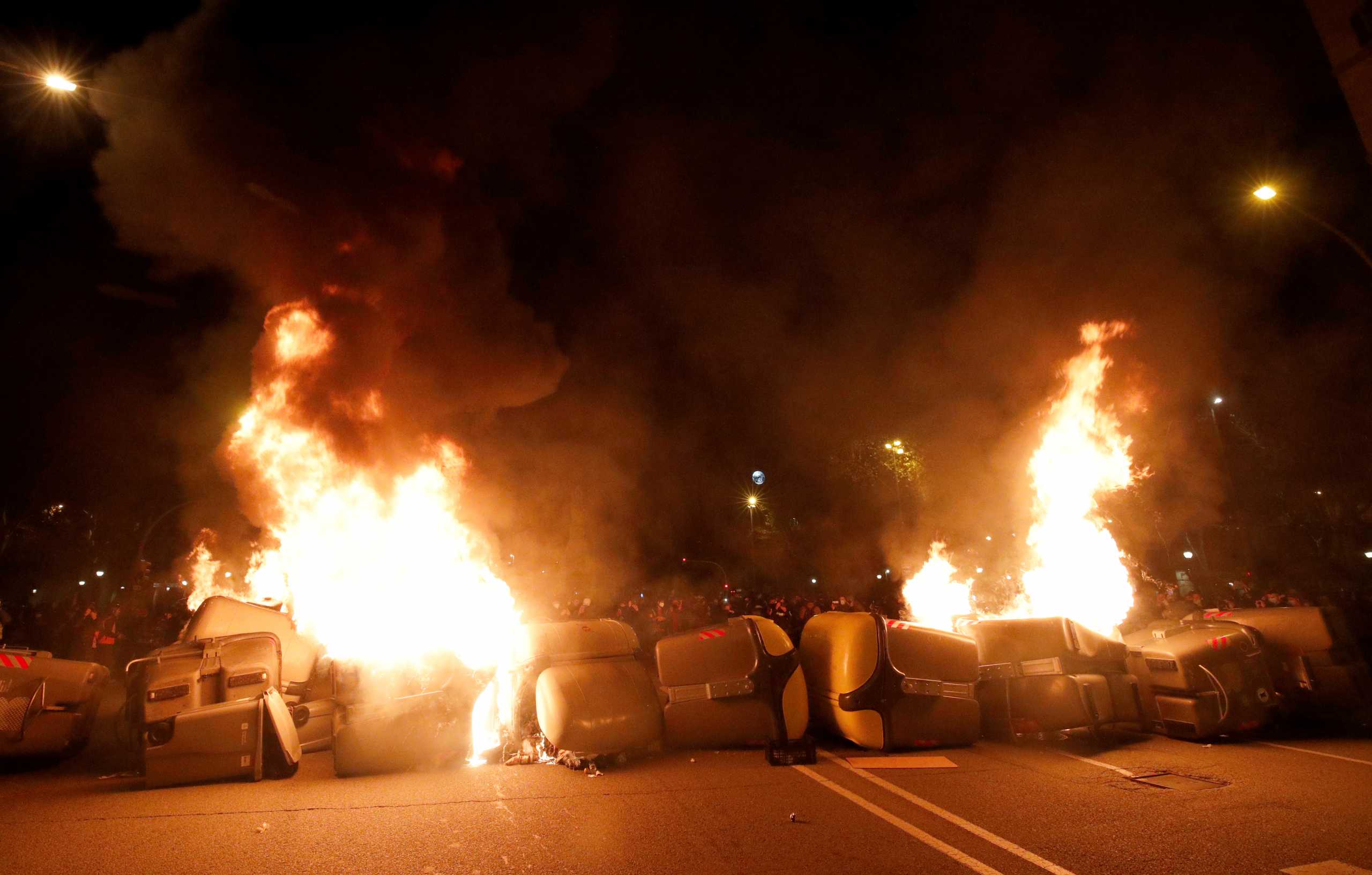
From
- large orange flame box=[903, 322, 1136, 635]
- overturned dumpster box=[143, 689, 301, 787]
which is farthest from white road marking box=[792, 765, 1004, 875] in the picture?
large orange flame box=[903, 322, 1136, 635]

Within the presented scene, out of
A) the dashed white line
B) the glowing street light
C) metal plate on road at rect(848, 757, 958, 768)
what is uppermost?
the glowing street light

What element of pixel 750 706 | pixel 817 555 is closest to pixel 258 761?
pixel 750 706

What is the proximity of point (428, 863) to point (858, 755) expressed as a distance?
4.71m

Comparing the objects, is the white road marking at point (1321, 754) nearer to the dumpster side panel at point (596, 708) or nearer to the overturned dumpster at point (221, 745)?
the dumpster side panel at point (596, 708)

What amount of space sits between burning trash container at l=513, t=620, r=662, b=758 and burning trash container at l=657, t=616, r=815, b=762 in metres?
0.28

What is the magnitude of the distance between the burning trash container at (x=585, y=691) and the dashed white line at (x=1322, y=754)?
6.57 meters

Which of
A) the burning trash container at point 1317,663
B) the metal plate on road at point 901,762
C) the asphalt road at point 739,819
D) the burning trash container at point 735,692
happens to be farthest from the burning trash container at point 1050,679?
the burning trash container at point 735,692

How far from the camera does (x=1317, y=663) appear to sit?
8.34 m

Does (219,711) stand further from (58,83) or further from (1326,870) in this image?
(1326,870)

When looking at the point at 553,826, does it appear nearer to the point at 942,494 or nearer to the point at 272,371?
the point at 272,371

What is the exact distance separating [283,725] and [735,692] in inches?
183

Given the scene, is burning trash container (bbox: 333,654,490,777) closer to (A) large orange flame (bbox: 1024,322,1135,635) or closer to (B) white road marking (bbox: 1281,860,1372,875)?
(B) white road marking (bbox: 1281,860,1372,875)

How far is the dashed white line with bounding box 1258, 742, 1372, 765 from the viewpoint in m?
6.88

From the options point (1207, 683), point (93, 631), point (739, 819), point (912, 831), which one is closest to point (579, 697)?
point (739, 819)
